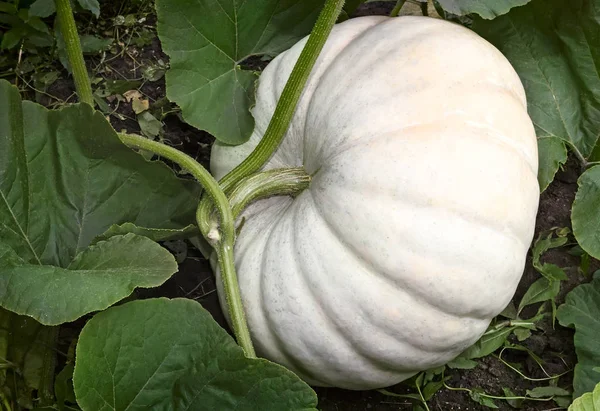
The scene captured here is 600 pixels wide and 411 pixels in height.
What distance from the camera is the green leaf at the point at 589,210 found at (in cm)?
142

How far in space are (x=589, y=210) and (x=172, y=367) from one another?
822 mm

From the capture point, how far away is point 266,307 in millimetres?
1318

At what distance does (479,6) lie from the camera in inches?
51.1

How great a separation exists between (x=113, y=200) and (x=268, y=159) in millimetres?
302

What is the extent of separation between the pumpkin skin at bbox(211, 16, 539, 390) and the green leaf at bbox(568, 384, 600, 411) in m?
0.22

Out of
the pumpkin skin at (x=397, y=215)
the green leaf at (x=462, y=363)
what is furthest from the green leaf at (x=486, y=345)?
the pumpkin skin at (x=397, y=215)

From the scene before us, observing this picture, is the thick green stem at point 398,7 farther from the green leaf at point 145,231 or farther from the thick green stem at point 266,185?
the green leaf at point 145,231

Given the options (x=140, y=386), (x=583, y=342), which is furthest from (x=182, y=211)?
(x=583, y=342)

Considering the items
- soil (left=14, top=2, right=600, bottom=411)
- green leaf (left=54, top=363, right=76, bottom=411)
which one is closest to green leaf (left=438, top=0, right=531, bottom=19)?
soil (left=14, top=2, right=600, bottom=411)

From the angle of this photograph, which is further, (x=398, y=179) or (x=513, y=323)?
(x=513, y=323)

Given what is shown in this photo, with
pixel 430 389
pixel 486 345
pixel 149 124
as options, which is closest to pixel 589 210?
pixel 486 345

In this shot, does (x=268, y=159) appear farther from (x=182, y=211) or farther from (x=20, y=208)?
(x=20, y=208)

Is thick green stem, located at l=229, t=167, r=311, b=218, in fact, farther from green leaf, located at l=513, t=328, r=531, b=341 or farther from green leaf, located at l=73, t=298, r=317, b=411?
green leaf, located at l=513, t=328, r=531, b=341

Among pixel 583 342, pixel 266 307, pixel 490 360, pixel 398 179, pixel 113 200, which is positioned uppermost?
pixel 398 179
